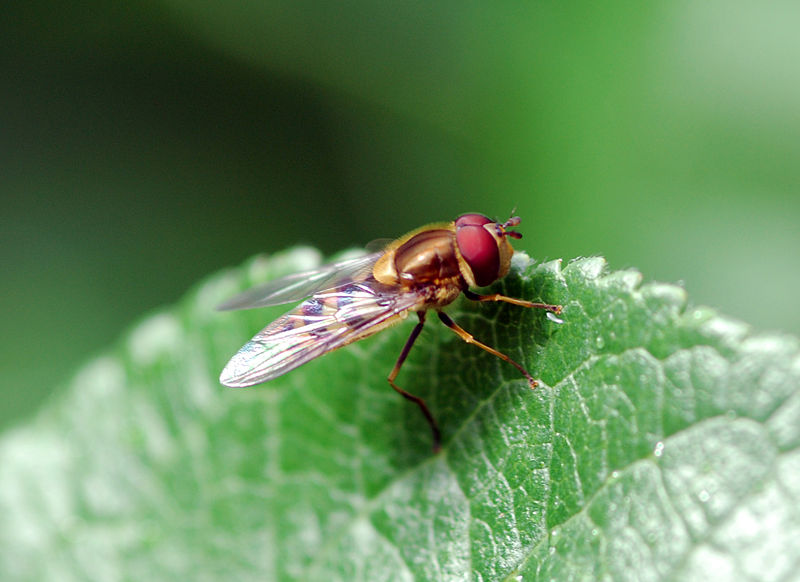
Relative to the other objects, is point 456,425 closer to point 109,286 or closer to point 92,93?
point 109,286

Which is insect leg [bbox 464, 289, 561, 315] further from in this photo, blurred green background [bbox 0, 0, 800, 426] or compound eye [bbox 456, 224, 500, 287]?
blurred green background [bbox 0, 0, 800, 426]

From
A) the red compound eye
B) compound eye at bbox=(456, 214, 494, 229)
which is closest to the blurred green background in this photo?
compound eye at bbox=(456, 214, 494, 229)

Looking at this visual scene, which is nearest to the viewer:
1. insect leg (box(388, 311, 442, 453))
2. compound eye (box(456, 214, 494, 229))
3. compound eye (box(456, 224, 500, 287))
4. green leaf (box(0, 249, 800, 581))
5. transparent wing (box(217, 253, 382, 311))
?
green leaf (box(0, 249, 800, 581))

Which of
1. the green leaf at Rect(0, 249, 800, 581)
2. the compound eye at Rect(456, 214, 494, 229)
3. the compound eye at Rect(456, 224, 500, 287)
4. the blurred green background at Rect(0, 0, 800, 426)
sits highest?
the blurred green background at Rect(0, 0, 800, 426)

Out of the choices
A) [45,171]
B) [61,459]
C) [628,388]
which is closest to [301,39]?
[45,171]

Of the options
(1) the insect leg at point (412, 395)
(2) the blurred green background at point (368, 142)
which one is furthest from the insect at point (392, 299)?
(2) the blurred green background at point (368, 142)
